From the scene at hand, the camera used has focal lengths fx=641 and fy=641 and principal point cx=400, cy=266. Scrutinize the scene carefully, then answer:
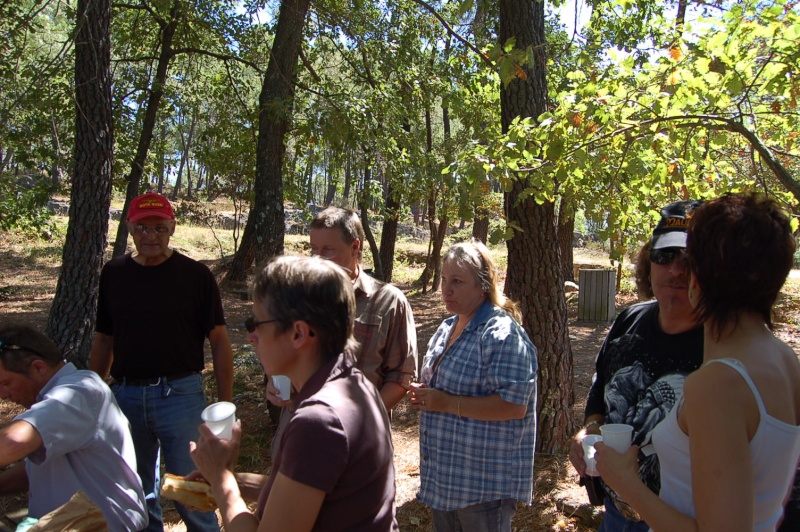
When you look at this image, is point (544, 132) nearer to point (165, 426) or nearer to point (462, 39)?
point (462, 39)

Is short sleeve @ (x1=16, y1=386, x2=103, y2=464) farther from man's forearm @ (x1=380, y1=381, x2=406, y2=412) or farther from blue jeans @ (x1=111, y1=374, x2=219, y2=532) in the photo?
man's forearm @ (x1=380, y1=381, x2=406, y2=412)

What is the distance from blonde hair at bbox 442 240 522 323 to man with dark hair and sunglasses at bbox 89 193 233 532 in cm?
140

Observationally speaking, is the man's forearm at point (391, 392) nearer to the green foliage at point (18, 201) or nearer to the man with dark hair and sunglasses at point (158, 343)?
the man with dark hair and sunglasses at point (158, 343)

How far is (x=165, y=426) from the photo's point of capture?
3.21 meters

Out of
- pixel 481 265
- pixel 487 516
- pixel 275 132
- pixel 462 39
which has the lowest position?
pixel 487 516

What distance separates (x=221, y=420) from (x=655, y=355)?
4.52 ft

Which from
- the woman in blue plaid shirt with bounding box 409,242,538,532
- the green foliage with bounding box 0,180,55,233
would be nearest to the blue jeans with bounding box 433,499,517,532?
the woman in blue plaid shirt with bounding box 409,242,538,532

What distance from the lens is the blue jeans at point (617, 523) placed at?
209 centimetres

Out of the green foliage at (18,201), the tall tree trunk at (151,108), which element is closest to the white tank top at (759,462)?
the green foliage at (18,201)

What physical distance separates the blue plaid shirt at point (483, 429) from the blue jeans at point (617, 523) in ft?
1.58

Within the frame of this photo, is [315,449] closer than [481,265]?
Yes

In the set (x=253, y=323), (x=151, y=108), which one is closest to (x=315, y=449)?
(x=253, y=323)

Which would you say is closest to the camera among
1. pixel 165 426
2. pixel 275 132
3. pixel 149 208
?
pixel 165 426

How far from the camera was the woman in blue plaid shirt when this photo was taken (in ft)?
8.59
